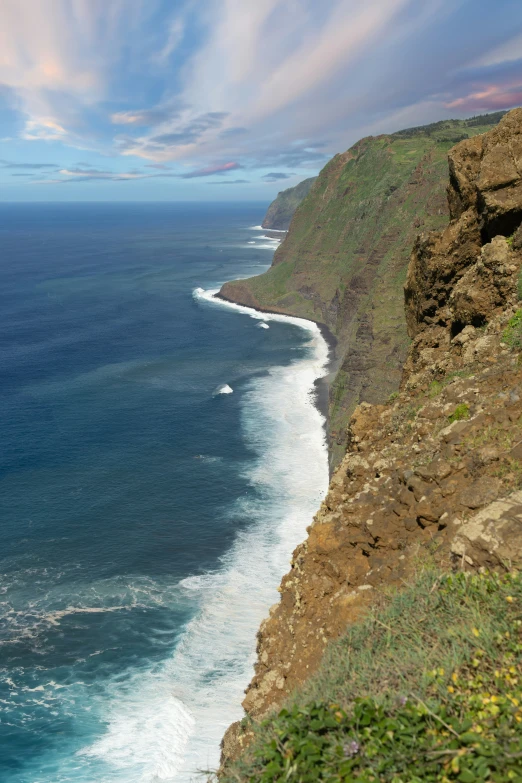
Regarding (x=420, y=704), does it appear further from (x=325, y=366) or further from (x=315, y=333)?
(x=315, y=333)

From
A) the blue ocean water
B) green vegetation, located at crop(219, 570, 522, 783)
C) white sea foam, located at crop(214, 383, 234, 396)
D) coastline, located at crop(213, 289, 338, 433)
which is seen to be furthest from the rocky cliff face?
white sea foam, located at crop(214, 383, 234, 396)

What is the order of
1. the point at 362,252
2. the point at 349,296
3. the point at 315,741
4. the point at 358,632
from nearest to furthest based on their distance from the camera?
the point at 315,741, the point at 358,632, the point at 349,296, the point at 362,252

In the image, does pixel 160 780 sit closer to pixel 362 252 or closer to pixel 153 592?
pixel 153 592

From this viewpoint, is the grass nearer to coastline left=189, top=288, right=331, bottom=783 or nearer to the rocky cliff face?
the rocky cliff face

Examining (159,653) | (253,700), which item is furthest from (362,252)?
(253,700)

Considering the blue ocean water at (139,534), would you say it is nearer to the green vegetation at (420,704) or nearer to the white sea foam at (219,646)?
the white sea foam at (219,646)

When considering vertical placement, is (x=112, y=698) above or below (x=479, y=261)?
below

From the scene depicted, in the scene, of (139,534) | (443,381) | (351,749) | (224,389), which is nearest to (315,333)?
(224,389)
